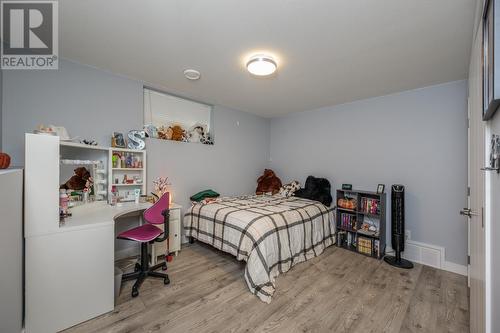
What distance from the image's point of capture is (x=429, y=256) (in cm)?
278

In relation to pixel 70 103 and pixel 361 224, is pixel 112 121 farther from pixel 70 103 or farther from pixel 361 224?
pixel 361 224

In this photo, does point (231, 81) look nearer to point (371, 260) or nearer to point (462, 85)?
point (462, 85)

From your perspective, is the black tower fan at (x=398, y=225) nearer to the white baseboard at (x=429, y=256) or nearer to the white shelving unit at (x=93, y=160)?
the white baseboard at (x=429, y=256)

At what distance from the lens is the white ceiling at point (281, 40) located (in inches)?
60.8

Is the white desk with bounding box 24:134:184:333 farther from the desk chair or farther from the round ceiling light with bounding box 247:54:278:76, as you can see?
the round ceiling light with bounding box 247:54:278:76

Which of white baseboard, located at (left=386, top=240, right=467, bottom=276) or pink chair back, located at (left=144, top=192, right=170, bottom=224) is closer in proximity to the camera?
pink chair back, located at (left=144, top=192, right=170, bottom=224)

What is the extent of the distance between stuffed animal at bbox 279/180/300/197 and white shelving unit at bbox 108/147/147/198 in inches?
98.4

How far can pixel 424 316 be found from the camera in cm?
183

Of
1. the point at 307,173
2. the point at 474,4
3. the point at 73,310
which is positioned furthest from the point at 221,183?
the point at 474,4

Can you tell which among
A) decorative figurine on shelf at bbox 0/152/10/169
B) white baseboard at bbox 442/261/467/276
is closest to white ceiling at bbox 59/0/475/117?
decorative figurine on shelf at bbox 0/152/10/169

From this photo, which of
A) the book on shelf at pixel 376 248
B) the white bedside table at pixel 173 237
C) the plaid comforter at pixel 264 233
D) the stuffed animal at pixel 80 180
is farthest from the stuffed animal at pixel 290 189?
the stuffed animal at pixel 80 180

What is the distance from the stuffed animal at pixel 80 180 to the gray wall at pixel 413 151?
3634mm

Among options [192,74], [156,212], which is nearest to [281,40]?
[192,74]

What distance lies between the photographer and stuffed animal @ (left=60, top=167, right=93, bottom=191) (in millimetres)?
2396
